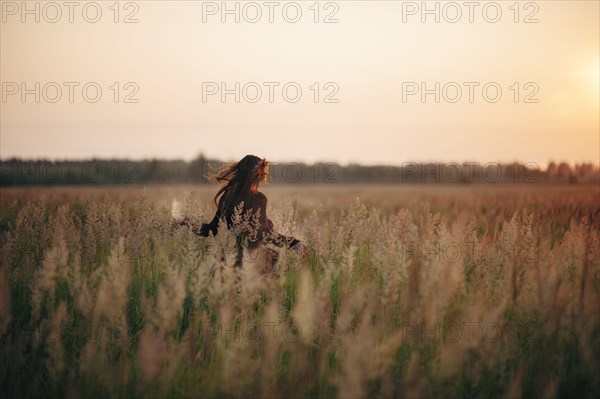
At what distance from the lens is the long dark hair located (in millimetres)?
4871

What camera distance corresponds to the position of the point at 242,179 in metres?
4.90

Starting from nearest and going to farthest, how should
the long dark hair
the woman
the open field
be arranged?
1. the open field
2. the woman
3. the long dark hair

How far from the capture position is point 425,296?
322 centimetres

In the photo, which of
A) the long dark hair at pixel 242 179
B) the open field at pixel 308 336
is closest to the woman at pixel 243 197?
the long dark hair at pixel 242 179

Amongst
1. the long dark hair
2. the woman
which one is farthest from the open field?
the long dark hair

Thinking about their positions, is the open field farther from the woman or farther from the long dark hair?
the long dark hair

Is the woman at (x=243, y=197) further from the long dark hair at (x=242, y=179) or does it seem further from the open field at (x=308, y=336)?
the open field at (x=308, y=336)

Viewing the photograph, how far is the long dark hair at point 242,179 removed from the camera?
4.87 m

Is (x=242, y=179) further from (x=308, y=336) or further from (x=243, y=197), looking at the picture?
(x=308, y=336)

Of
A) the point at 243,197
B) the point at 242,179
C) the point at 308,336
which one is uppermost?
the point at 242,179

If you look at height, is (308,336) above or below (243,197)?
below

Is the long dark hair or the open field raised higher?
the long dark hair

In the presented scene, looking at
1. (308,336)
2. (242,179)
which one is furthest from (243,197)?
(308,336)

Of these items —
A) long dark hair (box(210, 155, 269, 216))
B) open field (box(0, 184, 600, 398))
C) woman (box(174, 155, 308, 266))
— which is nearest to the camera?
open field (box(0, 184, 600, 398))
